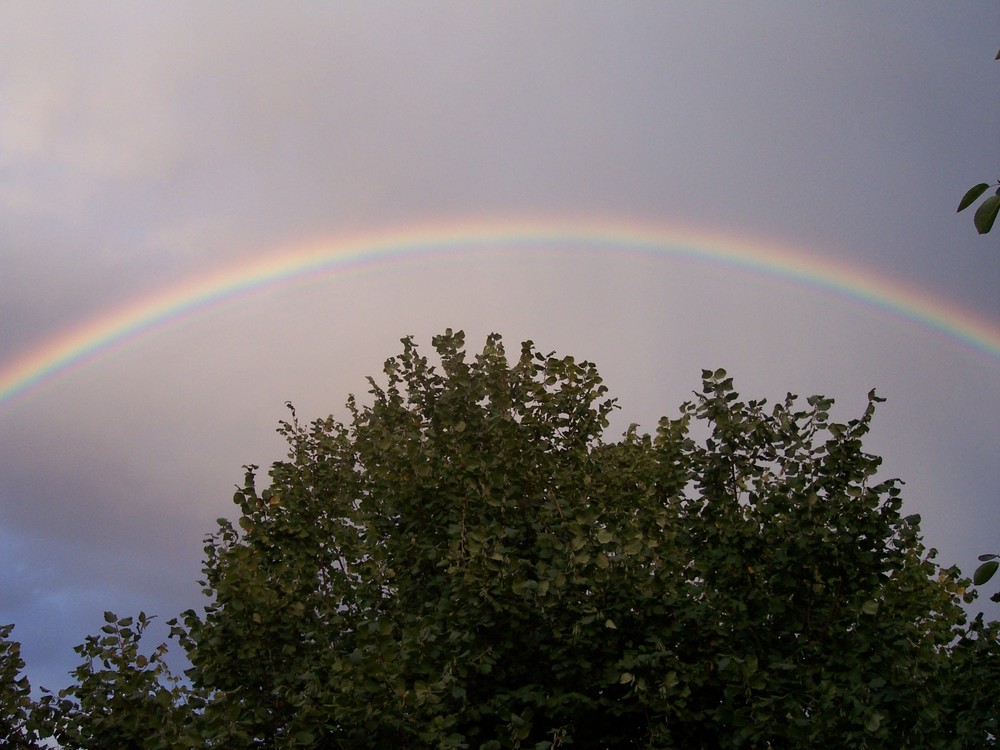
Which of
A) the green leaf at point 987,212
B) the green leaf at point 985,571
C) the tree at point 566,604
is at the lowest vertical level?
the green leaf at point 985,571

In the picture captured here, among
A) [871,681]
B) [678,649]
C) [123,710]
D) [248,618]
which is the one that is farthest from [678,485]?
[123,710]

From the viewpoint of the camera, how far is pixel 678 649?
823cm

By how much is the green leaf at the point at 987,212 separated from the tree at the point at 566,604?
5095 mm

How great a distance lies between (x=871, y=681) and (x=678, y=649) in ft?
5.91

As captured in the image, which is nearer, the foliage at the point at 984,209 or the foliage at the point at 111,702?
the foliage at the point at 984,209

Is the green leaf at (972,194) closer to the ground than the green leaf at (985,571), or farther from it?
farther from it

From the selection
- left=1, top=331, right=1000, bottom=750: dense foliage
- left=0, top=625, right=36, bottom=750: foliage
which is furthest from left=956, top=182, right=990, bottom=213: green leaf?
left=0, top=625, right=36, bottom=750: foliage

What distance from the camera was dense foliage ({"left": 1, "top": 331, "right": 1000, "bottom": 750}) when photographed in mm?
7090

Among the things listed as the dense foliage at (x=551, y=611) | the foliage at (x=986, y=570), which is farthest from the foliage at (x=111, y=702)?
the foliage at (x=986, y=570)

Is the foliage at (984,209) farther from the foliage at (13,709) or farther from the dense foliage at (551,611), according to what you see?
the foliage at (13,709)

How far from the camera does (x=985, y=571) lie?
2336mm

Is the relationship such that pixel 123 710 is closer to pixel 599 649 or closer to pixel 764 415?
pixel 599 649

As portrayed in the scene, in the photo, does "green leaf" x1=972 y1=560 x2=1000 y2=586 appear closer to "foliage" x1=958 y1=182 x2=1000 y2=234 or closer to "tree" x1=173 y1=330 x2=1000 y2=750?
"foliage" x1=958 y1=182 x2=1000 y2=234

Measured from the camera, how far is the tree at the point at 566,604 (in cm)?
708
